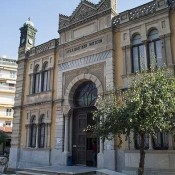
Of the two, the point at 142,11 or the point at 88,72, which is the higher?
the point at 142,11

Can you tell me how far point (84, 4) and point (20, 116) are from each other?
9.82 meters

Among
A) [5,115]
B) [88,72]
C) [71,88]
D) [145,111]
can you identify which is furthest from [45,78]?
[5,115]

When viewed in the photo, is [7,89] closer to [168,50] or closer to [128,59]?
[128,59]

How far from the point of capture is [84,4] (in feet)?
60.0

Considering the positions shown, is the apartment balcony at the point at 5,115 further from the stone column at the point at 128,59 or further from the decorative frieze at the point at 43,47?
the stone column at the point at 128,59

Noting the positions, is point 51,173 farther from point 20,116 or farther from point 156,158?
point 20,116

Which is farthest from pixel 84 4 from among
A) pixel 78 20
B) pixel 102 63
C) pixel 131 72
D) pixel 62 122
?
pixel 62 122

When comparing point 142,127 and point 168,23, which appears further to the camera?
point 168,23

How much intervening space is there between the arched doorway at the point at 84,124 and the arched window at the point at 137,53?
122 inches

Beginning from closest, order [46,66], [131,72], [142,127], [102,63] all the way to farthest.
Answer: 1. [142,127]
2. [131,72]
3. [102,63]
4. [46,66]

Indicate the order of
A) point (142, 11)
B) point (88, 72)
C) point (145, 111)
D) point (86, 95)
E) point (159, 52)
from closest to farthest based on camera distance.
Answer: point (145, 111) → point (159, 52) → point (142, 11) → point (88, 72) → point (86, 95)

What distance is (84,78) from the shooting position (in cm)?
1675

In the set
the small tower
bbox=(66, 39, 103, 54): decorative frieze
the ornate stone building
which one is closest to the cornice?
the ornate stone building

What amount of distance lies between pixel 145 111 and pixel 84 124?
301 inches
